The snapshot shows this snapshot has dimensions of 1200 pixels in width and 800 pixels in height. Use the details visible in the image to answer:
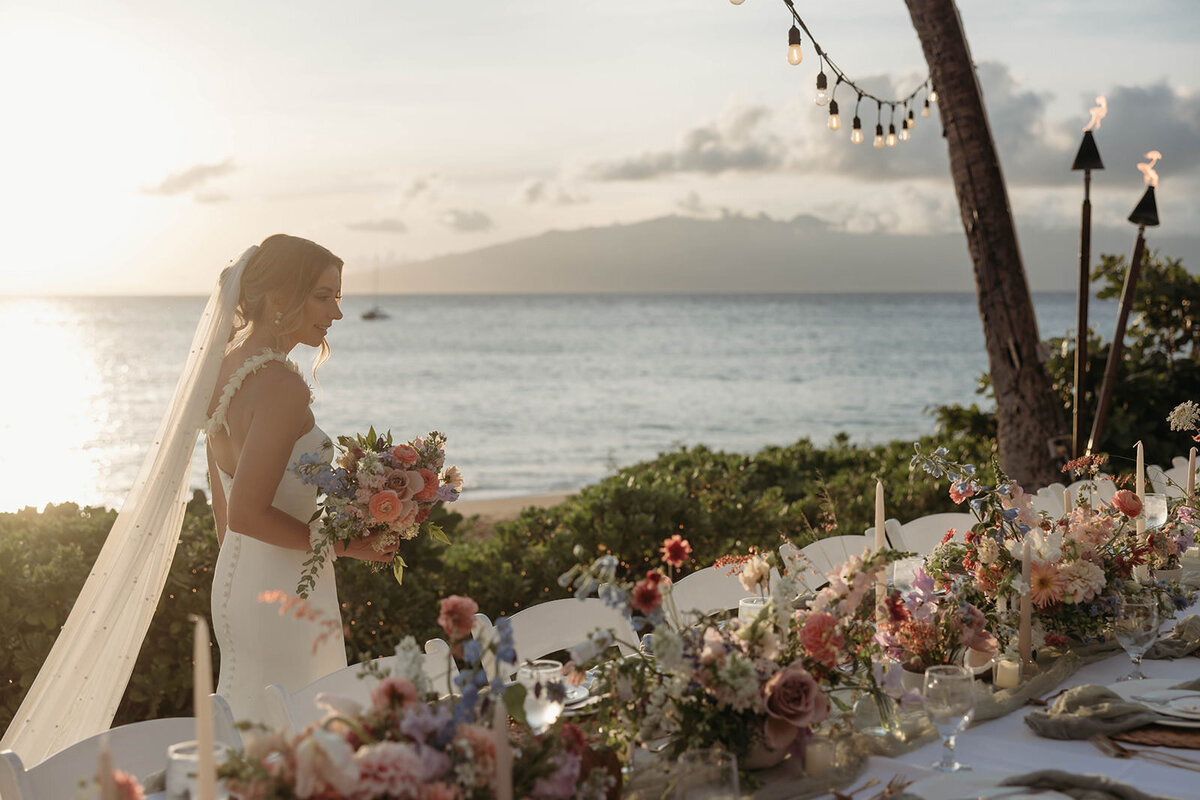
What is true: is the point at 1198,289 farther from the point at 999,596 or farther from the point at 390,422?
the point at 390,422

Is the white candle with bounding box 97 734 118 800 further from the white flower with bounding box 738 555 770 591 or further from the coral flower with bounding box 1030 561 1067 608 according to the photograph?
the coral flower with bounding box 1030 561 1067 608

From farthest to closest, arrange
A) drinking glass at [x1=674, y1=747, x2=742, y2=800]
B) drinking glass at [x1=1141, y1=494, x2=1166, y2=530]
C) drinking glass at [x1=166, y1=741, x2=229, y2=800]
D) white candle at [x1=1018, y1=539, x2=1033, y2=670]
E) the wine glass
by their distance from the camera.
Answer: drinking glass at [x1=1141, y1=494, x2=1166, y2=530] → white candle at [x1=1018, y1=539, x2=1033, y2=670] → the wine glass → drinking glass at [x1=674, y1=747, x2=742, y2=800] → drinking glass at [x1=166, y1=741, x2=229, y2=800]

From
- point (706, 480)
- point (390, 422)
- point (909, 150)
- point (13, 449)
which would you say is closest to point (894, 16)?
point (706, 480)

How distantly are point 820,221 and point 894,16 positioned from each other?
3575 cm

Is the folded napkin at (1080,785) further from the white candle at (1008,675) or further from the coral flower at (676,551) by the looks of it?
the coral flower at (676,551)

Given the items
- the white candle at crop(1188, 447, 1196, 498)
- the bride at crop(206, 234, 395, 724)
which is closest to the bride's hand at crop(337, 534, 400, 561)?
the bride at crop(206, 234, 395, 724)

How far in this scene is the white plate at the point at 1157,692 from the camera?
2217 mm

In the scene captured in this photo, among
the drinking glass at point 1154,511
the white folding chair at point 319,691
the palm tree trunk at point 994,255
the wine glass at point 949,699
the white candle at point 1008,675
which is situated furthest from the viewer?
the palm tree trunk at point 994,255

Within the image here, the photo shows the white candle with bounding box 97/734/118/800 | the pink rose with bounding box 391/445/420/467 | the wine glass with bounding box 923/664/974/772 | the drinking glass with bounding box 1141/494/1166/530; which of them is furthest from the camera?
the drinking glass with bounding box 1141/494/1166/530


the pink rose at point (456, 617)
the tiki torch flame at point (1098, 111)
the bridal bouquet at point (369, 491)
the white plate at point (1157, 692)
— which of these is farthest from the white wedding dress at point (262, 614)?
the tiki torch flame at point (1098, 111)

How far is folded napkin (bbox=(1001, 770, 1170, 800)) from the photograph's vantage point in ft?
5.91

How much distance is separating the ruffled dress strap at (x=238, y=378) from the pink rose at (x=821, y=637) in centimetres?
185

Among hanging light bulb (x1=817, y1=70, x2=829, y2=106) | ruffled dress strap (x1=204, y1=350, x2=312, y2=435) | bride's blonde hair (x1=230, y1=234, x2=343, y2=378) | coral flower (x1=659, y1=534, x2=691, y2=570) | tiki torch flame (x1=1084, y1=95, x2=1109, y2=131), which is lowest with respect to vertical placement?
coral flower (x1=659, y1=534, x2=691, y2=570)

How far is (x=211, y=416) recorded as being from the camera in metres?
3.28
